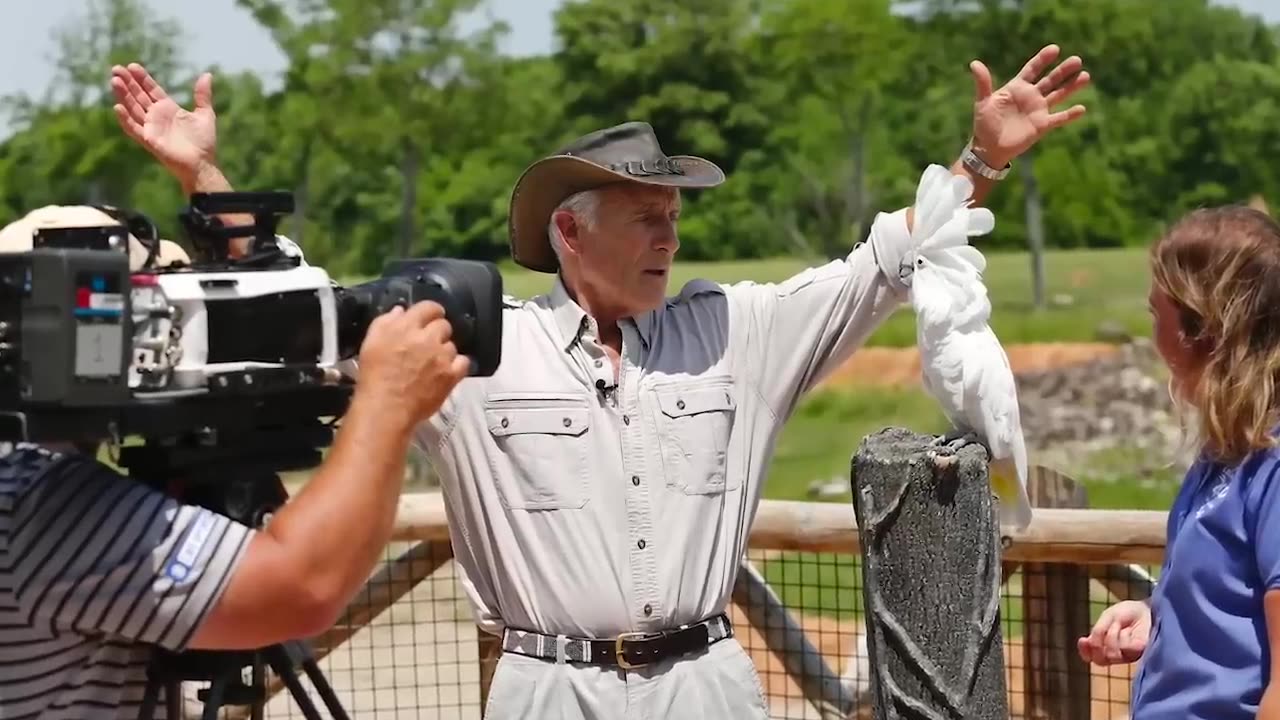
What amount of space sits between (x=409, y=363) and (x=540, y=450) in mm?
879

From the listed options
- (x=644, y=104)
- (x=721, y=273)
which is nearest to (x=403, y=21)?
(x=644, y=104)

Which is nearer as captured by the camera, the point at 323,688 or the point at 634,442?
the point at 323,688

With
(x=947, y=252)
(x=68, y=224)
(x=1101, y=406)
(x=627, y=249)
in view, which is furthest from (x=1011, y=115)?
(x=1101, y=406)

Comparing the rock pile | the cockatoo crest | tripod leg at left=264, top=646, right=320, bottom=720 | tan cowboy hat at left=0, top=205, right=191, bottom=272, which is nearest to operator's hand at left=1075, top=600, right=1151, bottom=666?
the cockatoo crest

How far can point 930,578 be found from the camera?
277 cm

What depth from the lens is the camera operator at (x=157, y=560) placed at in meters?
1.62

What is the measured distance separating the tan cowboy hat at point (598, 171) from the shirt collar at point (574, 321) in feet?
0.47

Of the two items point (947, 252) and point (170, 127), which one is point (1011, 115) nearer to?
point (947, 252)

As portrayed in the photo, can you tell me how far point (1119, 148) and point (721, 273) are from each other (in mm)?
5437

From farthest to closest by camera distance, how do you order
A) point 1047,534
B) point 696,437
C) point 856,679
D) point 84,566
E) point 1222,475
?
point 856,679 < point 1047,534 < point 696,437 < point 1222,475 < point 84,566

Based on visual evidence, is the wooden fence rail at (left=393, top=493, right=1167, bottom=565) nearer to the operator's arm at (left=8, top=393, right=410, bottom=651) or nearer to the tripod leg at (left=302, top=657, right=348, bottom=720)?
the tripod leg at (left=302, top=657, right=348, bottom=720)

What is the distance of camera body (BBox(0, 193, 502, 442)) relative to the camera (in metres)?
1.55

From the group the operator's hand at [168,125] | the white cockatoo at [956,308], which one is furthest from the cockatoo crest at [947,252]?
the operator's hand at [168,125]

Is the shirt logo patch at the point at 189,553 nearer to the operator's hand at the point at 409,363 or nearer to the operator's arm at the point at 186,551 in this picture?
the operator's arm at the point at 186,551
